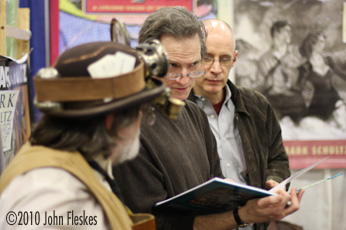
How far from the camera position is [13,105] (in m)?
2.58

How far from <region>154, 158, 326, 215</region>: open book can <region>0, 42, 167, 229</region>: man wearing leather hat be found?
40 centimetres

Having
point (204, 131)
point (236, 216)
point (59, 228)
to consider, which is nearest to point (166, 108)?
point (59, 228)

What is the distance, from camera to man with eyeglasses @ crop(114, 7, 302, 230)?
1.83m

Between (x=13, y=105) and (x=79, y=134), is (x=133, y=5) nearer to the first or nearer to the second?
(x=13, y=105)

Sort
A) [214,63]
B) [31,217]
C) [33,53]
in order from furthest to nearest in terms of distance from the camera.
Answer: [33,53]
[214,63]
[31,217]

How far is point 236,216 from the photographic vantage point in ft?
6.26

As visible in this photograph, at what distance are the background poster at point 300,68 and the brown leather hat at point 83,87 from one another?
3067 millimetres

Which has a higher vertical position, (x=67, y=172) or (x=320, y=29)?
(x=320, y=29)

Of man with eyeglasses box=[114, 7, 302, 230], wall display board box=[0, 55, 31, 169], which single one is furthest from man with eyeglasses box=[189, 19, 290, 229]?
wall display board box=[0, 55, 31, 169]

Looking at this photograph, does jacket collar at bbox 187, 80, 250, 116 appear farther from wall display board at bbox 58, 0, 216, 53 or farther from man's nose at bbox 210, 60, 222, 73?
wall display board at bbox 58, 0, 216, 53

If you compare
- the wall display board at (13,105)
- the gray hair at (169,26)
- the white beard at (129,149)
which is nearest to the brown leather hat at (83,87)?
the white beard at (129,149)

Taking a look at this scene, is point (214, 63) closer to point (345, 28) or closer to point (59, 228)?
point (345, 28)

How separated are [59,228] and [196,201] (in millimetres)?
720

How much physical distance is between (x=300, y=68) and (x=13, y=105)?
8.79 feet
